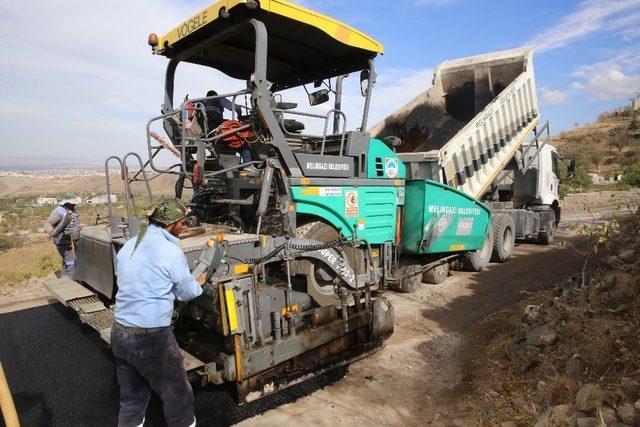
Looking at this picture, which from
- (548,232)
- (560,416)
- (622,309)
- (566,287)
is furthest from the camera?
(548,232)

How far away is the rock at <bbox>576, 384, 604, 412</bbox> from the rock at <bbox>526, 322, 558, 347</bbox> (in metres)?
0.82

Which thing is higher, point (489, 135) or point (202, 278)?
point (489, 135)

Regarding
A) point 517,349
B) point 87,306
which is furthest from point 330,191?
point 87,306

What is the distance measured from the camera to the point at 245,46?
4.67m

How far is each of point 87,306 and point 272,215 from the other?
2012 mm

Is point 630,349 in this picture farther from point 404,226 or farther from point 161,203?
point 161,203

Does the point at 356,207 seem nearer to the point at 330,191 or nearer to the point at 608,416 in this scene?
the point at 330,191

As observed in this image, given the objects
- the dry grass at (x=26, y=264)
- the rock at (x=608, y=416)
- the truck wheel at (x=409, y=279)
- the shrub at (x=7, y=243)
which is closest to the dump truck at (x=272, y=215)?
the truck wheel at (x=409, y=279)

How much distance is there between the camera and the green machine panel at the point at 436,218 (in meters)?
5.48

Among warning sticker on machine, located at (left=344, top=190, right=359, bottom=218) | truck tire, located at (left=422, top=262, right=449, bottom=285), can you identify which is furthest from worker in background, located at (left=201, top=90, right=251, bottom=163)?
truck tire, located at (left=422, top=262, right=449, bottom=285)

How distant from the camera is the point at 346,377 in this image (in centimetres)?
383

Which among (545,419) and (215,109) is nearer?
(545,419)

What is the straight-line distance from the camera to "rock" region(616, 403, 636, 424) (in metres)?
2.38

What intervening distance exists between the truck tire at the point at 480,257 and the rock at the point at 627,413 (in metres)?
4.84
